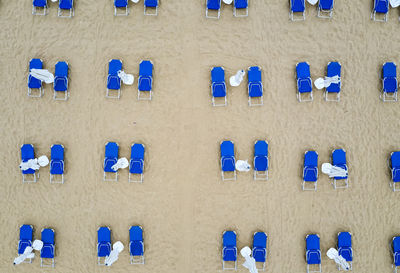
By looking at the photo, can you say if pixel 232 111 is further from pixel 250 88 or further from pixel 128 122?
pixel 128 122

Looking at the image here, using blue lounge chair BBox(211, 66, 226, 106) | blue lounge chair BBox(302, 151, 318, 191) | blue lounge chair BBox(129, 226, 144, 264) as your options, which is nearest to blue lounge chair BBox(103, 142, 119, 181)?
blue lounge chair BBox(129, 226, 144, 264)

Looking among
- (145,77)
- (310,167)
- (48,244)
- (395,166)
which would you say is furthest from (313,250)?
(48,244)

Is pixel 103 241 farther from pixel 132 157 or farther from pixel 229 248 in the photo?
pixel 229 248

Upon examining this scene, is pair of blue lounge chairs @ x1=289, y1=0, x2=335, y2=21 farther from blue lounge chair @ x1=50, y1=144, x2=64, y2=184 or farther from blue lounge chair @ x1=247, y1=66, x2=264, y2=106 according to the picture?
blue lounge chair @ x1=50, y1=144, x2=64, y2=184

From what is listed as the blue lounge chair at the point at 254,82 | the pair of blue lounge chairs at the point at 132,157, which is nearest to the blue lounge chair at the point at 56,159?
the pair of blue lounge chairs at the point at 132,157

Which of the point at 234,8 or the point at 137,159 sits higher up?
the point at 234,8

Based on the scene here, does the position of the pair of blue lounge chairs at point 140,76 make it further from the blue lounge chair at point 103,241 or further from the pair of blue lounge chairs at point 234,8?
the blue lounge chair at point 103,241

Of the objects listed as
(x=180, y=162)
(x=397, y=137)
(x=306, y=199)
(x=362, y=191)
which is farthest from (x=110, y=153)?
(x=397, y=137)
